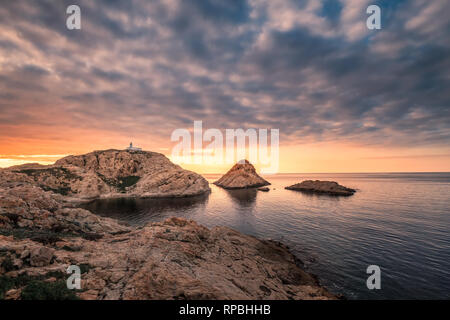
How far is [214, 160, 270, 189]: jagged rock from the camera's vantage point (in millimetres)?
155125

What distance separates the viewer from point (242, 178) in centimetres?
15950

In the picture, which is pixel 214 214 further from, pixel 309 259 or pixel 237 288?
pixel 237 288

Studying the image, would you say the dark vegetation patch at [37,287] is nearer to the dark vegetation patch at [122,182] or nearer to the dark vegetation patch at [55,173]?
the dark vegetation patch at [122,182]

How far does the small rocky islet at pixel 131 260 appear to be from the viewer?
11.0m

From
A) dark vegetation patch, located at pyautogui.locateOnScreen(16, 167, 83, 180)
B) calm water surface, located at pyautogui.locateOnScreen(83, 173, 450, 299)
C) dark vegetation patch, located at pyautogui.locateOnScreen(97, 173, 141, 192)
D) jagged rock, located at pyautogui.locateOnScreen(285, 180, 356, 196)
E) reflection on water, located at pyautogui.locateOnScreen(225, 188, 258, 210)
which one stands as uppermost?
dark vegetation patch, located at pyautogui.locateOnScreen(16, 167, 83, 180)

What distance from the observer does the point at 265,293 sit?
15.7m

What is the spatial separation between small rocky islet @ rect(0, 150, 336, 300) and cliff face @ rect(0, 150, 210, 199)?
78786mm

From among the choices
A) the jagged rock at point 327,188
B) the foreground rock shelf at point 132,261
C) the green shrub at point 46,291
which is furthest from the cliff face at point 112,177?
the green shrub at point 46,291

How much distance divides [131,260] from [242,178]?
481 ft

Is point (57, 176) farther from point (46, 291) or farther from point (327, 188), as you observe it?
point (327, 188)

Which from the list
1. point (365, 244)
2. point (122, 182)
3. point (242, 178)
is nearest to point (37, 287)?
point (365, 244)
